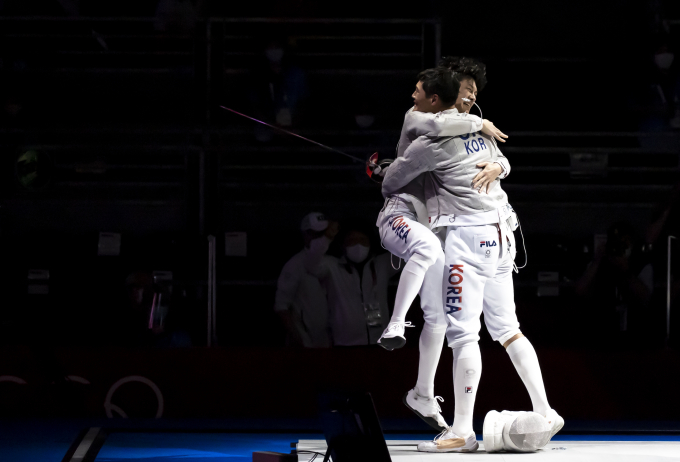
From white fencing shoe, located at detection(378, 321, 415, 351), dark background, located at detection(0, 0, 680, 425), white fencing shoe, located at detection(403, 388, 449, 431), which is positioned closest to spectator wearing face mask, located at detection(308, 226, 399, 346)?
dark background, located at detection(0, 0, 680, 425)

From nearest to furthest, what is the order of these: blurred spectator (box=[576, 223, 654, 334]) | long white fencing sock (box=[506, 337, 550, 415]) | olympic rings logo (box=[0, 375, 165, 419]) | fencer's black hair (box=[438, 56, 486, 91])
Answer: long white fencing sock (box=[506, 337, 550, 415])
fencer's black hair (box=[438, 56, 486, 91])
olympic rings logo (box=[0, 375, 165, 419])
blurred spectator (box=[576, 223, 654, 334])

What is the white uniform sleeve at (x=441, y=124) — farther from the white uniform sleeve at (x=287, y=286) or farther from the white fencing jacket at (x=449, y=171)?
the white uniform sleeve at (x=287, y=286)

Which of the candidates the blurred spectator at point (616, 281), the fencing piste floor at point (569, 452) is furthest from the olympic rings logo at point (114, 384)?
the blurred spectator at point (616, 281)

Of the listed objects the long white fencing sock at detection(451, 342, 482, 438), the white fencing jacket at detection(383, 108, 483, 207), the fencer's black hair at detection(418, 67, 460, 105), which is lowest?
the long white fencing sock at detection(451, 342, 482, 438)

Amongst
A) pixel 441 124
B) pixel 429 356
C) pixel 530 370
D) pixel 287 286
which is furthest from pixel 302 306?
pixel 441 124

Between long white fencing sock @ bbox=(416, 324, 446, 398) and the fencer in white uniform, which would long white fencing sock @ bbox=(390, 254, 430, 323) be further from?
long white fencing sock @ bbox=(416, 324, 446, 398)

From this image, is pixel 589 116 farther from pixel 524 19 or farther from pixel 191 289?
pixel 191 289

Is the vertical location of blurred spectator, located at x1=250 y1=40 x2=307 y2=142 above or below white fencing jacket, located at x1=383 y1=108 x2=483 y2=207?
above

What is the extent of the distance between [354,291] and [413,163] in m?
2.29

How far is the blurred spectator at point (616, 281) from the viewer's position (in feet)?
19.5

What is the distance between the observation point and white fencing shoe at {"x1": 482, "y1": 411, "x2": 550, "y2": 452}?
3814 millimetres

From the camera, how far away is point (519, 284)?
6.24 m

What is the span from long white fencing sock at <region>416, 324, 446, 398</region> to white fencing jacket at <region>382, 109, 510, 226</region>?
52 centimetres

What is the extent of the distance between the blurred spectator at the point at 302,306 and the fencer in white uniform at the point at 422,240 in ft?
6.60
